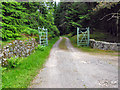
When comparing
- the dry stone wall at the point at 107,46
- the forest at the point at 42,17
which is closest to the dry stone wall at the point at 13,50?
the forest at the point at 42,17

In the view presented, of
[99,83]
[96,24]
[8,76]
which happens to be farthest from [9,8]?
[96,24]

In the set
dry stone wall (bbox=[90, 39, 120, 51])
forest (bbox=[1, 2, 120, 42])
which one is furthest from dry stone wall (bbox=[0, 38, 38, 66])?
dry stone wall (bbox=[90, 39, 120, 51])

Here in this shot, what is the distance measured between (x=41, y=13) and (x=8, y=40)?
7.53 metres

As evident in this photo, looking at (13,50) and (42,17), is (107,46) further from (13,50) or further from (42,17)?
(13,50)

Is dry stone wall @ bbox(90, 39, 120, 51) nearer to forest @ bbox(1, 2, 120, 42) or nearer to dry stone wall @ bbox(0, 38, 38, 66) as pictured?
forest @ bbox(1, 2, 120, 42)

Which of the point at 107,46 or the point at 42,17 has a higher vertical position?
the point at 42,17

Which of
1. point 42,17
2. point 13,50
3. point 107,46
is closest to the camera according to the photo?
point 13,50

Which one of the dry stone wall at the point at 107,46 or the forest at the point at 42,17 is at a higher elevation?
the forest at the point at 42,17

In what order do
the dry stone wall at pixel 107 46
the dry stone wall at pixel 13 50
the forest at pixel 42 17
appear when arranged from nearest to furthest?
the dry stone wall at pixel 13 50, the forest at pixel 42 17, the dry stone wall at pixel 107 46

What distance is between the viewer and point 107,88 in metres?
3.26

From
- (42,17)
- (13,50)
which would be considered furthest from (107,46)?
(13,50)

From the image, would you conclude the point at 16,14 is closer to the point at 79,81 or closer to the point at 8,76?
the point at 8,76

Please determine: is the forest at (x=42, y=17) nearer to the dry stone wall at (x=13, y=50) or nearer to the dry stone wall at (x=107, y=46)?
the dry stone wall at (x=13, y=50)

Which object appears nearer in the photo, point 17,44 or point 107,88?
point 107,88
